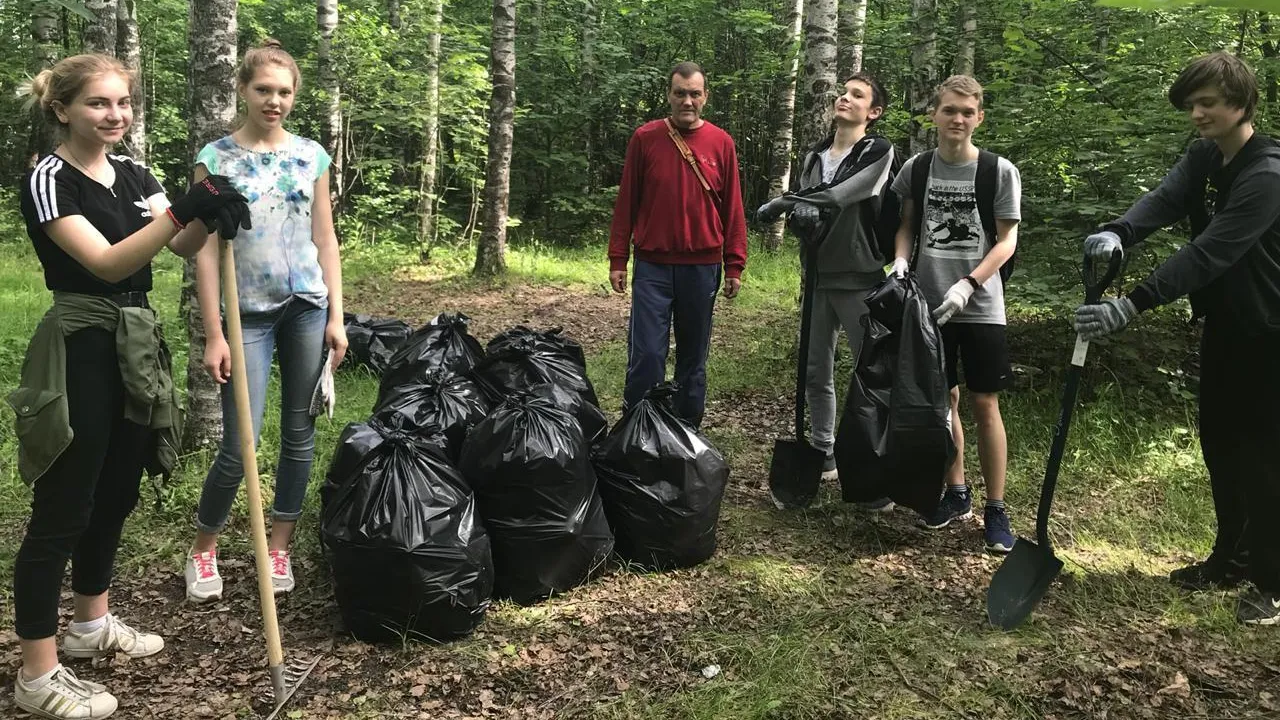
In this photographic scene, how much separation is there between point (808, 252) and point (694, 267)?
0.57 meters

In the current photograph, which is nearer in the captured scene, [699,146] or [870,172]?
[870,172]

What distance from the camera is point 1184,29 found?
17.1 ft

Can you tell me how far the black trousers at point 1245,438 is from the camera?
297 cm

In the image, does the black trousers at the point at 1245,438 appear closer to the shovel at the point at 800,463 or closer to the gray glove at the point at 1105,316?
the gray glove at the point at 1105,316

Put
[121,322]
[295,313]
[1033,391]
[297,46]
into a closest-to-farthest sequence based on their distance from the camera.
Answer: [121,322]
[295,313]
[1033,391]
[297,46]

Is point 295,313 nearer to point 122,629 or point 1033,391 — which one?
point 122,629

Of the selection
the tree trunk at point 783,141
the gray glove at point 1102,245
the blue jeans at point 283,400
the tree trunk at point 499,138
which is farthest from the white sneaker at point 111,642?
the tree trunk at point 783,141

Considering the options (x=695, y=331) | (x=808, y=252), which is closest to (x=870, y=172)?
(x=808, y=252)

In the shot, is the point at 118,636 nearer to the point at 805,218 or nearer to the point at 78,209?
the point at 78,209

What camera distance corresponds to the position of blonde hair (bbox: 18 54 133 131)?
92.5 inches

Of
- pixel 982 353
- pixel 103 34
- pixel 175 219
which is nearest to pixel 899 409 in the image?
pixel 982 353

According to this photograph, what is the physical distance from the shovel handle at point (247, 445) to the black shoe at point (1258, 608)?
10.6 ft

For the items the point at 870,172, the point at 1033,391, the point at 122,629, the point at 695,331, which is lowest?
the point at 122,629

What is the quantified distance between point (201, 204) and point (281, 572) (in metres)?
1.55
